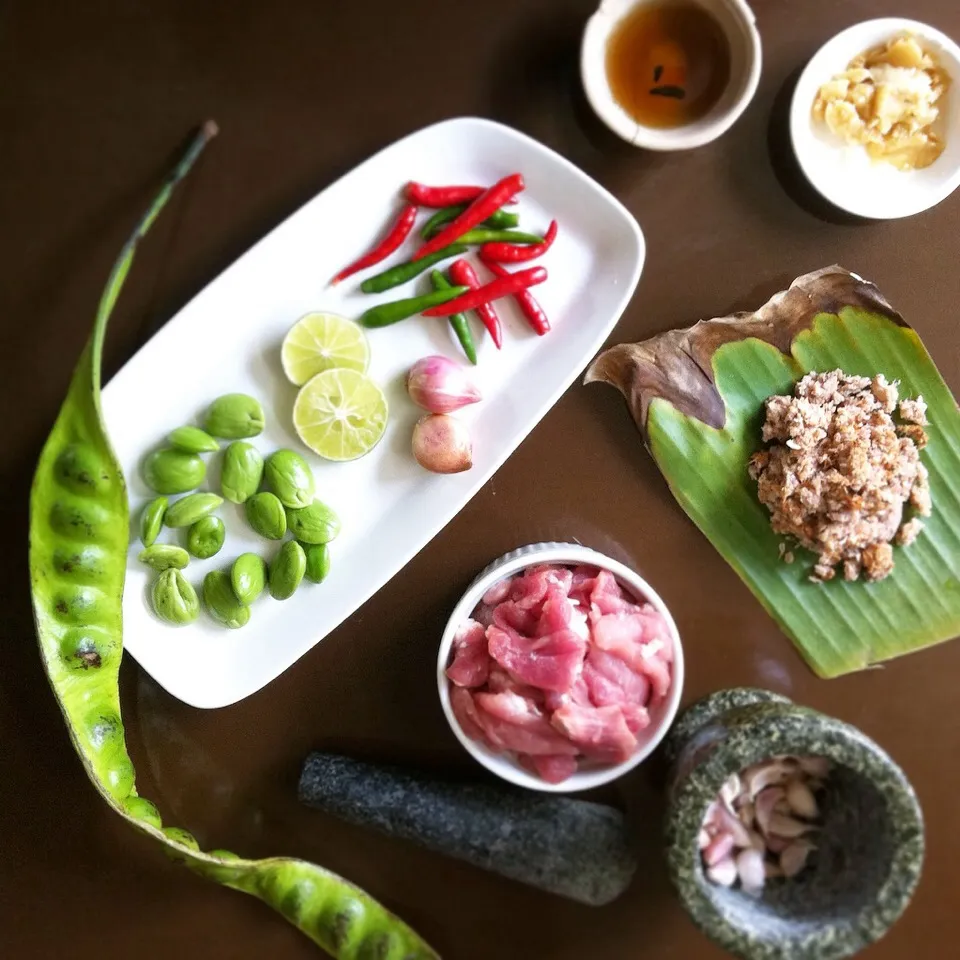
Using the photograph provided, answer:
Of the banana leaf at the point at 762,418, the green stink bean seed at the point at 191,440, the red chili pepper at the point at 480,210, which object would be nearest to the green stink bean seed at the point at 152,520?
the green stink bean seed at the point at 191,440

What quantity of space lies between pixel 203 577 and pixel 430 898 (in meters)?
0.88

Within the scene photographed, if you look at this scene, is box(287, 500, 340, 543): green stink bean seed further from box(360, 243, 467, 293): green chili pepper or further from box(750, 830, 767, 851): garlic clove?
box(750, 830, 767, 851): garlic clove

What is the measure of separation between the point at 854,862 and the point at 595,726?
21.8 inches

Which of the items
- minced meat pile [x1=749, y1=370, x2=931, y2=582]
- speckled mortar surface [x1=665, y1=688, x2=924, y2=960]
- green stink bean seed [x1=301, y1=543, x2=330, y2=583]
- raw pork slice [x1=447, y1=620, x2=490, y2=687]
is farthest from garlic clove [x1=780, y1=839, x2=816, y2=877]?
green stink bean seed [x1=301, y1=543, x2=330, y2=583]

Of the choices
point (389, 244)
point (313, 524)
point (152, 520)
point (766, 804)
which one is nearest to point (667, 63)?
point (389, 244)

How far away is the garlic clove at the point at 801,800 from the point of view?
158 cm

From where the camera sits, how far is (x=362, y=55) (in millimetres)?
1653

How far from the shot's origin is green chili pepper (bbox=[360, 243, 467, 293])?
1637 mm

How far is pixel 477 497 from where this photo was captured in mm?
1729

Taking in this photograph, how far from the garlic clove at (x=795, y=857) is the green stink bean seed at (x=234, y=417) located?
138cm

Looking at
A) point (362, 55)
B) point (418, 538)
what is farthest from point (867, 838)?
point (362, 55)

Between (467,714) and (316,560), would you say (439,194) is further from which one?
(467,714)

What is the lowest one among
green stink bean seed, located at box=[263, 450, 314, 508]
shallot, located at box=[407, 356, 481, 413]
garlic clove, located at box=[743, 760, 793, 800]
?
garlic clove, located at box=[743, 760, 793, 800]

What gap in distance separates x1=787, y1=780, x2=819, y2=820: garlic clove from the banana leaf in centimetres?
33
